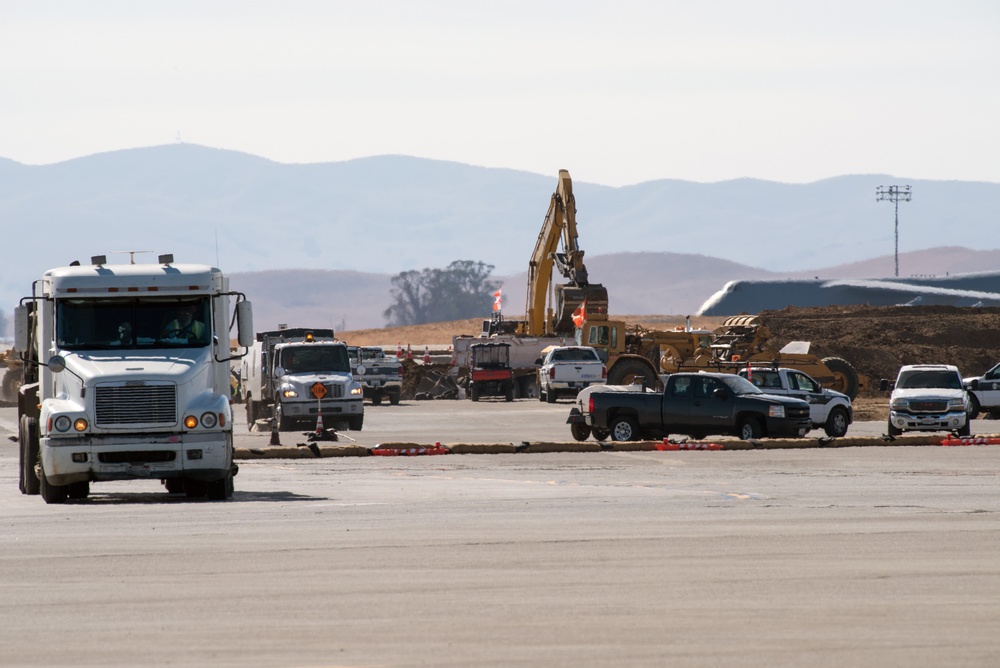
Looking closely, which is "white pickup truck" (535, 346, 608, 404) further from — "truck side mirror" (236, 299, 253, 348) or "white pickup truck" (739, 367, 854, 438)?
Result: "truck side mirror" (236, 299, 253, 348)

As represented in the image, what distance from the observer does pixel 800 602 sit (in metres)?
11.4

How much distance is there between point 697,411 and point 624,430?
1.66 metres

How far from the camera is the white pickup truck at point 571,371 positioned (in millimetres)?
55594

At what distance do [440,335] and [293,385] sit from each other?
109 m

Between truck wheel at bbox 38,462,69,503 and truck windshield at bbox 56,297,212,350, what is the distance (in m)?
1.85

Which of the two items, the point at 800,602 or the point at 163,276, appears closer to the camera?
the point at 800,602

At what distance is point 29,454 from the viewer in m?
Answer: 21.8

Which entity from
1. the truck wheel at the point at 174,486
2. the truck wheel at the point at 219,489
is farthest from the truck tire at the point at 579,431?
the truck wheel at the point at 219,489

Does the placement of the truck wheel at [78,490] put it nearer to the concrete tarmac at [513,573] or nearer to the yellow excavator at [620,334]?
the concrete tarmac at [513,573]

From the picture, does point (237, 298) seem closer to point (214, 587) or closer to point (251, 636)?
point (214, 587)

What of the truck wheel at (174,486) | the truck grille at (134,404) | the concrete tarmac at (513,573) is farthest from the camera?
the truck wheel at (174,486)

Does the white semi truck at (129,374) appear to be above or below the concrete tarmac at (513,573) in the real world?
above

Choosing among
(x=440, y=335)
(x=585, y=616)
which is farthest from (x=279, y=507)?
(x=440, y=335)

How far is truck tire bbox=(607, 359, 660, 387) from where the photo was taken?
54.4m
